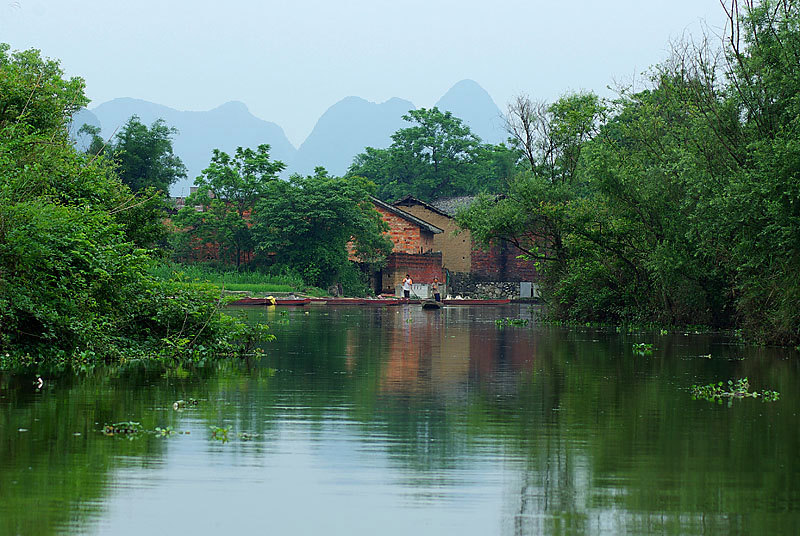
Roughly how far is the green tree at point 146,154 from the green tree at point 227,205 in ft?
32.3

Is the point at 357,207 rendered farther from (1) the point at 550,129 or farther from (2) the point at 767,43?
(2) the point at 767,43

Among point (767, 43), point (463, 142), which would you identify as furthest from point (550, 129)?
point (463, 142)

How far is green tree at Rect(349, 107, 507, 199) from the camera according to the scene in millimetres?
92625

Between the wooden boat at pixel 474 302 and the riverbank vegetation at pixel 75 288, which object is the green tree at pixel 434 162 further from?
the riverbank vegetation at pixel 75 288

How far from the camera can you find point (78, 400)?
1141 cm

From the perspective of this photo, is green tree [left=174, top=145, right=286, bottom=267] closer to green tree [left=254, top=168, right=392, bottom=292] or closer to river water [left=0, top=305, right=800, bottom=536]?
green tree [left=254, top=168, right=392, bottom=292]

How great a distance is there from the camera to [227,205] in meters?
66.1

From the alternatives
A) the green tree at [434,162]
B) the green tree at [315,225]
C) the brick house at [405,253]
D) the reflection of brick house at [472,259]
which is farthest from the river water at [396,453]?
the green tree at [434,162]

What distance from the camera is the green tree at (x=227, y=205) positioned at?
211ft

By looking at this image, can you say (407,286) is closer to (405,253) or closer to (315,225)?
(315,225)

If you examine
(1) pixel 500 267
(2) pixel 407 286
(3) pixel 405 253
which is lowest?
(2) pixel 407 286

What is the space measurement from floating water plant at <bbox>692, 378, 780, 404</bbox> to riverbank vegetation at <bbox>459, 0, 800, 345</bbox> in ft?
26.7

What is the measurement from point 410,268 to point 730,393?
193ft

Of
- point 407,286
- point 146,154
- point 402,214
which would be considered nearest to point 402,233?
point 402,214
